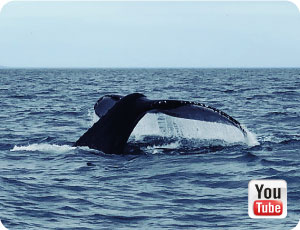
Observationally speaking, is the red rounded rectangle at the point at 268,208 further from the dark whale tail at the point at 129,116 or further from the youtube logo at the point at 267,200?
the dark whale tail at the point at 129,116

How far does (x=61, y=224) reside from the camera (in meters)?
5.29

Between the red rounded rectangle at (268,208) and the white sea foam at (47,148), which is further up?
the white sea foam at (47,148)

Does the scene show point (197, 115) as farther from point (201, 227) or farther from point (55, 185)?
point (201, 227)

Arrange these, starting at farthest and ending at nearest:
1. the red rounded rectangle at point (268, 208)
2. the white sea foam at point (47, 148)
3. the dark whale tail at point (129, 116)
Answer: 1. the white sea foam at point (47, 148)
2. the dark whale tail at point (129, 116)
3. the red rounded rectangle at point (268, 208)

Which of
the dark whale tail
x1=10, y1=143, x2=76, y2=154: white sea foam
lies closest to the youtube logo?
the dark whale tail

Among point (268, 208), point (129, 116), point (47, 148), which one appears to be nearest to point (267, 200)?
point (268, 208)

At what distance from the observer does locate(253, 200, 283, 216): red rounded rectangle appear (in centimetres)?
536

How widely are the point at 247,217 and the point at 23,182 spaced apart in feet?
9.27

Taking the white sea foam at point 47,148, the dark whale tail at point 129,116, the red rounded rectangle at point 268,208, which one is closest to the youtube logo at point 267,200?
the red rounded rectangle at point 268,208

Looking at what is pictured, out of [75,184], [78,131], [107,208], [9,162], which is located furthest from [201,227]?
[78,131]

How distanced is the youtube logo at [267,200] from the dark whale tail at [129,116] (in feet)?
7.94

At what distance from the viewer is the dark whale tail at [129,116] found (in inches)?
319

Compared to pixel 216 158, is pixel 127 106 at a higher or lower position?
higher

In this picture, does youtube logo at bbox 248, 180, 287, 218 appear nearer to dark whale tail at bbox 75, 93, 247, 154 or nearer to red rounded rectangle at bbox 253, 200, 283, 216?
red rounded rectangle at bbox 253, 200, 283, 216
